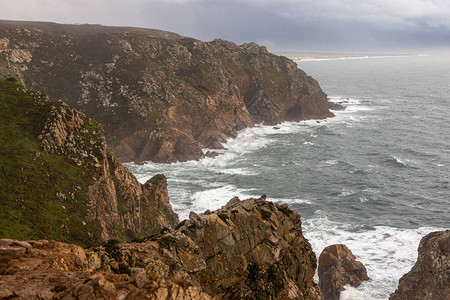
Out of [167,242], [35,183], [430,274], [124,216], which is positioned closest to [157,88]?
[124,216]

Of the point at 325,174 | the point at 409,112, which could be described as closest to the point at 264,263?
the point at 325,174

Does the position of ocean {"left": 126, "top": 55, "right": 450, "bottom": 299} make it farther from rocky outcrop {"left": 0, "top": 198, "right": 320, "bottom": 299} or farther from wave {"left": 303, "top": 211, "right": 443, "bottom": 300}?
rocky outcrop {"left": 0, "top": 198, "right": 320, "bottom": 299}

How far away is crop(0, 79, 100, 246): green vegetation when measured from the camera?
1563 inches

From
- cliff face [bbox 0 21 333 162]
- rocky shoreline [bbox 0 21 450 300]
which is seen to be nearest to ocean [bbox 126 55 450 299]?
cliff face [bbox 0 21 333 162]

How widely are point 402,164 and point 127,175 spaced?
82910mm

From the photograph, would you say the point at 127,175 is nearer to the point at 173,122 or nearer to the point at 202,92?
the point at 173,122

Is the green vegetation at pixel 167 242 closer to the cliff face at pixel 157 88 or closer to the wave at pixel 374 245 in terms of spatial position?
the wave at pixel 374 245

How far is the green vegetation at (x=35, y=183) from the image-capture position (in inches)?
1563

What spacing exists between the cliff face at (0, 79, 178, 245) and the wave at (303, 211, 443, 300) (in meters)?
31.8

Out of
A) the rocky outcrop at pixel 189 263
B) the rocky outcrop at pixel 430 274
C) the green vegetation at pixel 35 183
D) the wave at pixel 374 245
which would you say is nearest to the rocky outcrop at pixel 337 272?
the wave at pixel 374 245

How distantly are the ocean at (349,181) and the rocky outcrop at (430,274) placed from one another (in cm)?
735

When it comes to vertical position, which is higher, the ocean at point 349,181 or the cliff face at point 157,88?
the cliff face at point 157,88

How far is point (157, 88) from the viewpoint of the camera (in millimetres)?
118438

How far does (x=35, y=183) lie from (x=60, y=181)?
127 inches
